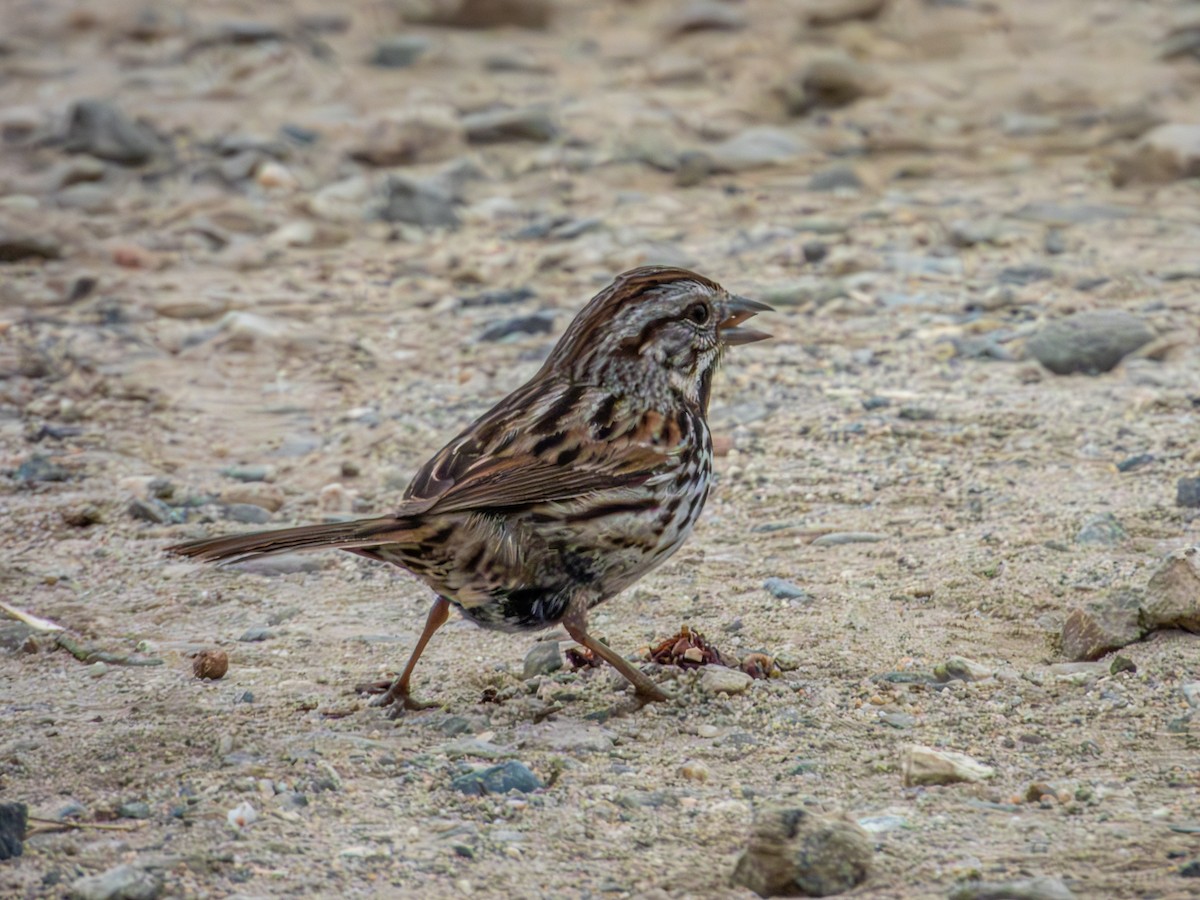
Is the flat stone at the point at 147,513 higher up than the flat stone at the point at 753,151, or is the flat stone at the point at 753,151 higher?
the flat stone at the point at 753,151

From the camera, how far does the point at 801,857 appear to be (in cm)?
360

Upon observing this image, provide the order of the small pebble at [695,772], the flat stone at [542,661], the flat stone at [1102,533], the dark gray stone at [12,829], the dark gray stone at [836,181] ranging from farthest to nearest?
the dark gray stone at [836,181]
the flat stone at [1102,533]
the flat stone at [542,661]
the small pebble at [695,772]
the dark gray stone at [12,829]

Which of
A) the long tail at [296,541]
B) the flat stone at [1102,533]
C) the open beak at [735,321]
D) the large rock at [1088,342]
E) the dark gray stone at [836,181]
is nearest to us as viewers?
the long tail at [296,541]

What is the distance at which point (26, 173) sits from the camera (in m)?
11.3

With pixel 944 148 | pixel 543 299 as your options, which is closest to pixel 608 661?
pixel 543 299

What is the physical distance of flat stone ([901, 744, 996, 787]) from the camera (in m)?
4.18

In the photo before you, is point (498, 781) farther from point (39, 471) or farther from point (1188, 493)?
point (39, 471)

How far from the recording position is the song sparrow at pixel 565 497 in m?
4.65

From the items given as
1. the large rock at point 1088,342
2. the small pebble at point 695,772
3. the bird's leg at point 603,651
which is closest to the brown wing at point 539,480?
the bird's leg at point 603,651

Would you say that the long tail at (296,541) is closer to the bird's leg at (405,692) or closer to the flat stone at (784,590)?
the bird's leg at (405,692)

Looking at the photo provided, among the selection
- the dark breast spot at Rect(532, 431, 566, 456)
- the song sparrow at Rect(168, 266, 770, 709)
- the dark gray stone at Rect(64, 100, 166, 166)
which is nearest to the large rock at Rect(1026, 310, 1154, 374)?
the song sparrow at Rect(168, 266, 770, 709)

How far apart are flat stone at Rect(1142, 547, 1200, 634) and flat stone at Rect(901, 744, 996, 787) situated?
994 mm

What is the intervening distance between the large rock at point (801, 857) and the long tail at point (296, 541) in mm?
1421

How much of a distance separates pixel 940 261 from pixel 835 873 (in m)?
6.26
